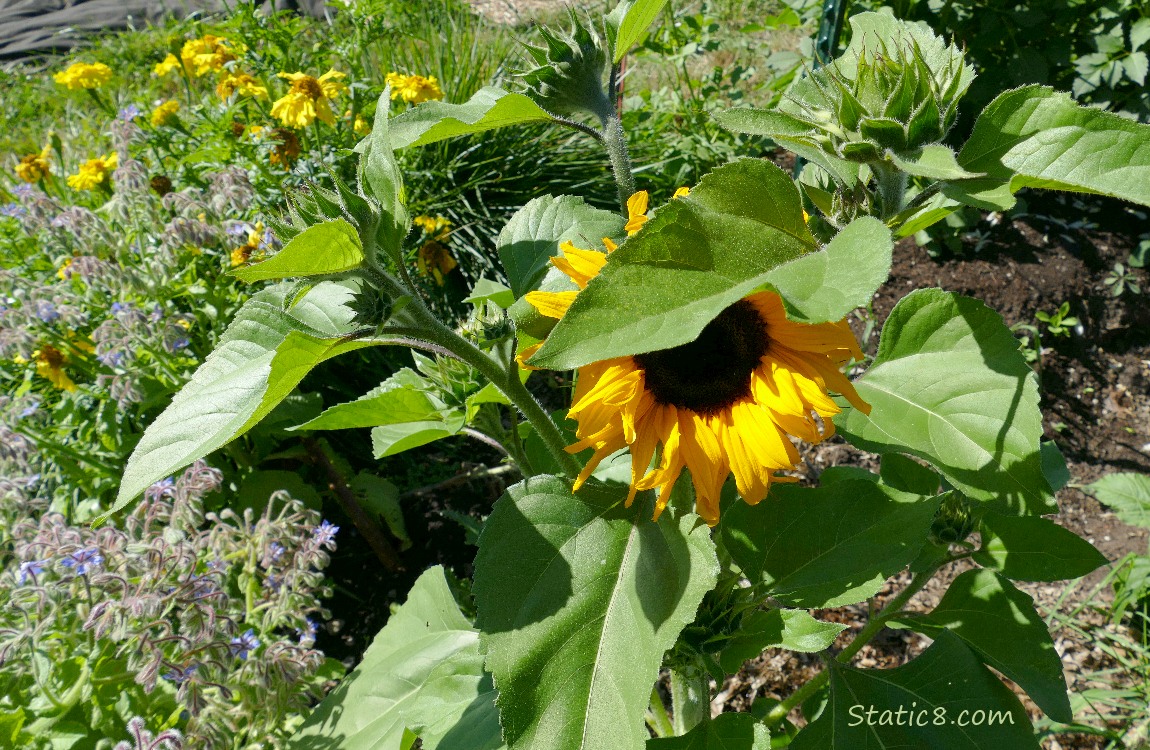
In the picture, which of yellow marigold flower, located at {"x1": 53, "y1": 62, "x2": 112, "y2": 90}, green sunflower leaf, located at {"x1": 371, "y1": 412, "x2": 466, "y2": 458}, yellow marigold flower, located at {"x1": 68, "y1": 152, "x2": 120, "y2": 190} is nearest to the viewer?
green sunflower leaf, located at {"x1": 371, "y1": 412, "x2": 466, "y2": 458}

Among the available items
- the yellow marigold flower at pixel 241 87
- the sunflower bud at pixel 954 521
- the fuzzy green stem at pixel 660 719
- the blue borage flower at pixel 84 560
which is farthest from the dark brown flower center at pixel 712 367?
the yellow marigold flower at pixel 241 87

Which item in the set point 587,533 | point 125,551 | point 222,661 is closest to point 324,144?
point 125,551

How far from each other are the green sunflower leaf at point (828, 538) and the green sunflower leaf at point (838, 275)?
40 centimetres

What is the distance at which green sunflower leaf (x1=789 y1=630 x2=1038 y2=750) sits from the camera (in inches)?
37.8

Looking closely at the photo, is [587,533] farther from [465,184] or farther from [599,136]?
[465,184]

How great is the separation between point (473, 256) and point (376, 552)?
1156 millimetres

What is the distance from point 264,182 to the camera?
2334mm

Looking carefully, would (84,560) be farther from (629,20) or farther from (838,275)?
(838,275)

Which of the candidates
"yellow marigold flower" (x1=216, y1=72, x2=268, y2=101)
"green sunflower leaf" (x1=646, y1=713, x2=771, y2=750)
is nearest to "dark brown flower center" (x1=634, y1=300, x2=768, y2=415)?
"green sunflower leaf" (x1=646, y1=713, x2=771, y2=750)

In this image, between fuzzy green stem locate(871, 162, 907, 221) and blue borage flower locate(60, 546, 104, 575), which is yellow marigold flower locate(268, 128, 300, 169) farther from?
fuzzy green stem locate(871, 162, 907, 221)

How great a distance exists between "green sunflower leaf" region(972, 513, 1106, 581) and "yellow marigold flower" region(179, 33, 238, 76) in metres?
2.53

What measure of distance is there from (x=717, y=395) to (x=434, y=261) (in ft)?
6.10

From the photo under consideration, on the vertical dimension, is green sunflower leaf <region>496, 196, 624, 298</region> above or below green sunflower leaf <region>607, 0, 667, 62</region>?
below

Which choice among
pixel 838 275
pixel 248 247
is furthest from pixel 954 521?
pixel 248 247
